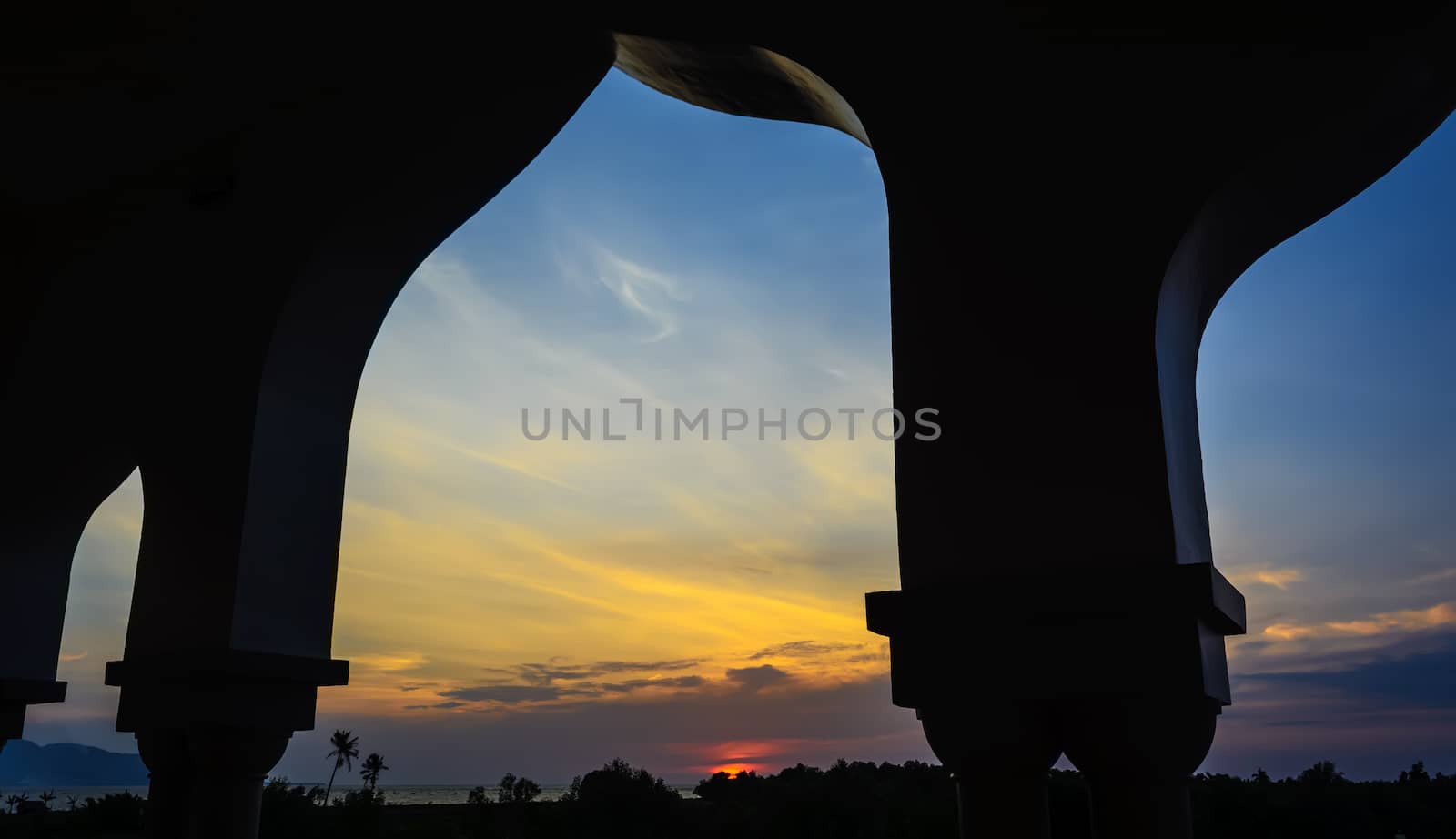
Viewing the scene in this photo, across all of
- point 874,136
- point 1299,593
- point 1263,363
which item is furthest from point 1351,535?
point 874,136

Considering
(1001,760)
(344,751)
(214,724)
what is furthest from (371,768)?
(1001,760)

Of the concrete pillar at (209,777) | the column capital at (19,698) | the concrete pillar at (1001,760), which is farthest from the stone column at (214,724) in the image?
the concrete pillar at (1001,760)

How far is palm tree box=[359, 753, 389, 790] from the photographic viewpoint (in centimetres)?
5591

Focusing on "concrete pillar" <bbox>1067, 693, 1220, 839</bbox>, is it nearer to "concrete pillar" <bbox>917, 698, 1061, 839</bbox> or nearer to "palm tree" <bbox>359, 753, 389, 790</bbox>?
"concrete pillar" <bbox>917, 698, 1061, 839</bbox>

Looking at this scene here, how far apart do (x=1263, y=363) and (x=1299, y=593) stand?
1633 mm

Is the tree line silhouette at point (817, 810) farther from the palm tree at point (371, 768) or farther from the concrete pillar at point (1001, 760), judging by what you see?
the palm tree at point (371, 768)

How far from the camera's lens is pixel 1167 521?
6.90ft

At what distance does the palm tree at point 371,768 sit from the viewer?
2201 inches

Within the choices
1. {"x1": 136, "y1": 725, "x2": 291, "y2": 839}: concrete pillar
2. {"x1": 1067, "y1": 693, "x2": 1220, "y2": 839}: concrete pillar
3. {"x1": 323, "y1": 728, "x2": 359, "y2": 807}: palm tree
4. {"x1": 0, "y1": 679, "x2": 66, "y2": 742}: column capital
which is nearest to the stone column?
{"x1": 136, "y1": 725, "x2": 291, "y2": 839}: concrete pillar

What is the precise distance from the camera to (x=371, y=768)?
187 ft

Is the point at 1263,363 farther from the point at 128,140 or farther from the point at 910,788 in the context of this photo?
the point at 910,788

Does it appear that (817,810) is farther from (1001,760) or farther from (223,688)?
(1001,760)

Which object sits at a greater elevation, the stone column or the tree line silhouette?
the stone column

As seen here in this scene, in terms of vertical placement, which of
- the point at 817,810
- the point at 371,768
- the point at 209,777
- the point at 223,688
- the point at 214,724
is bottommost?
the point at 371,768
